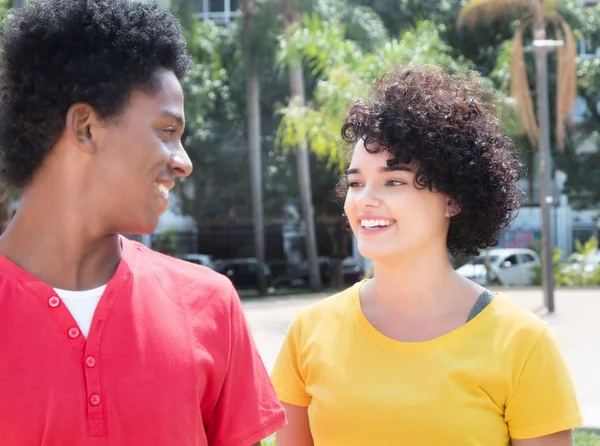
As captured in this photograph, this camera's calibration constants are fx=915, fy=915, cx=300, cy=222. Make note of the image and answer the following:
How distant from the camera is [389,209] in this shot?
2711mm

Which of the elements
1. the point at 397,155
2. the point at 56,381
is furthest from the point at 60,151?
the point at 397,155

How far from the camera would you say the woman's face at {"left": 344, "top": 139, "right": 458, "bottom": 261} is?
2.71 m

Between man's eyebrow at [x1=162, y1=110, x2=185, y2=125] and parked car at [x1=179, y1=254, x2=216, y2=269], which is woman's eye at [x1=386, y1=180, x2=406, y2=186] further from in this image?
parked car at [x1=179, y1=254, x2=216, y2=269]

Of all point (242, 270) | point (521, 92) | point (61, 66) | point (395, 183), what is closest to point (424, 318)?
point (395, 183)

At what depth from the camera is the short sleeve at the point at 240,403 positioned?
2023 mm

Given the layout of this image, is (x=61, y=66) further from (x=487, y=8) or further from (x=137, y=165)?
(x=487, y=8)

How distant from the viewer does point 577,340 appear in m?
12.4

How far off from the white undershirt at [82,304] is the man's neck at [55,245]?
3cm

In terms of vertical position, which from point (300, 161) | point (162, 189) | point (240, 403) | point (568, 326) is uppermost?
point (162, 189)

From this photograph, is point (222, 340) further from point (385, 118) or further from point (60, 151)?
point (385, 118)

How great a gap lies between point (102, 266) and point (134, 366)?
0.85 feet

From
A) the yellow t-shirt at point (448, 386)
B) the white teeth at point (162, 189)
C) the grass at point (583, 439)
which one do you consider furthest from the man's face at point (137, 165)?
the grass at point (583, 439)

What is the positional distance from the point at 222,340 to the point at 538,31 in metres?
19.0

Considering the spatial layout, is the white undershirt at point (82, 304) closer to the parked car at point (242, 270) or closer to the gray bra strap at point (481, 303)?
the gray bra strap at point (481, 303)
